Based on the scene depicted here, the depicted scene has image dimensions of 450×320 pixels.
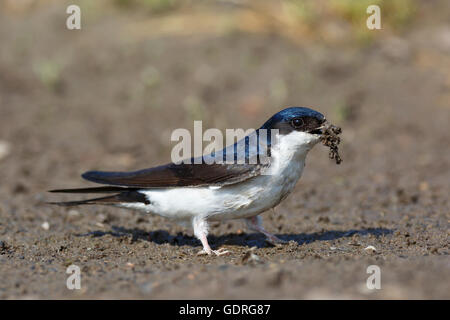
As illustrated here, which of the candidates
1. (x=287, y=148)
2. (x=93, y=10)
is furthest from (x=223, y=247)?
(x=93, y=10)

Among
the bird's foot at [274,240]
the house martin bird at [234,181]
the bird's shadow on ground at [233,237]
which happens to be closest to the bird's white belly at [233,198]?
the house martin bird at [234,181]

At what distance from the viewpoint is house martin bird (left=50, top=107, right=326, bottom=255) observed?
4.35m

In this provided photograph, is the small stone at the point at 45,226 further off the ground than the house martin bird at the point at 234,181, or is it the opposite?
the house martin bird at the point at 234,181

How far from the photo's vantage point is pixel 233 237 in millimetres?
5199

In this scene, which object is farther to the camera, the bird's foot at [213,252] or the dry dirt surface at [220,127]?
the bird's foot at [213,252]

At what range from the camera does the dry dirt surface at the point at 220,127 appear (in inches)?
142

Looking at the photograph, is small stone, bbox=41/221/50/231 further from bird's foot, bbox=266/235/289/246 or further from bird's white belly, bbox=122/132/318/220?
bird's foot, bbox=266/235/289/246

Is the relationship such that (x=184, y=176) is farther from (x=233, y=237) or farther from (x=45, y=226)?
(x=45, y=226)

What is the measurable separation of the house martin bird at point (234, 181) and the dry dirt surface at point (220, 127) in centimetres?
29

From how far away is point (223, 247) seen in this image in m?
4.79

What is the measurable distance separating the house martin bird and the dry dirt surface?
0.29 meters

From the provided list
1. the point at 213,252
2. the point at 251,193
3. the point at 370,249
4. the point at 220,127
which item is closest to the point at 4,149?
the point at 220,127

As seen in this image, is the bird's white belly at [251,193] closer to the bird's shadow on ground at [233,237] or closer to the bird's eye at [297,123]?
the bird's eye at [297,123]

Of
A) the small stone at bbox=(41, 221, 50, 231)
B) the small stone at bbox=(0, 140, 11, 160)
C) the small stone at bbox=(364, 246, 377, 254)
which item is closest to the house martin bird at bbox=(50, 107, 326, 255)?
the small stone at bbox=(364, 246, 377, 254)
